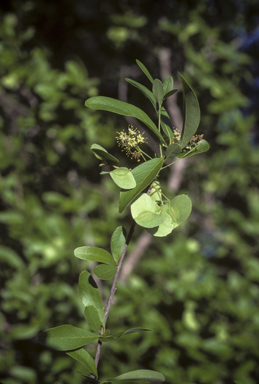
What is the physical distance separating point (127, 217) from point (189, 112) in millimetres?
1345

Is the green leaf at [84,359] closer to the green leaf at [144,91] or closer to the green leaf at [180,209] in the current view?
the green leaf at [180,209]

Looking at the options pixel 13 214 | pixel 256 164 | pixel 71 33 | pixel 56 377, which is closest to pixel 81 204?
pixel 13 214

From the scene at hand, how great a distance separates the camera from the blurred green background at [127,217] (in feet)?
3.65

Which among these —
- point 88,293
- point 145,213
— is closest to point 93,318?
point 88,293

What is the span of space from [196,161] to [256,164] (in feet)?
0.96

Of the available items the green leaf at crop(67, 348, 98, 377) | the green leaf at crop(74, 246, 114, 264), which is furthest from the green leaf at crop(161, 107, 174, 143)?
the green leaf at crop(67, 348, 98, 377)

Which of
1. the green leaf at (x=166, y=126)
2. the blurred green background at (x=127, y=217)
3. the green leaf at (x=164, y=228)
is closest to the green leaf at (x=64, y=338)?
the green leaf at (x=164, y=228)

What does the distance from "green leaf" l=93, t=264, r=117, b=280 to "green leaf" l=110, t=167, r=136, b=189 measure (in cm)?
9

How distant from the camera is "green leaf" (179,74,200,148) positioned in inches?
10.5

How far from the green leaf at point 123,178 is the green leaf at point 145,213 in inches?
1.0

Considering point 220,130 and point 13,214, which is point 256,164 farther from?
point 13,214

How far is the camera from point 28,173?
55.0 inches

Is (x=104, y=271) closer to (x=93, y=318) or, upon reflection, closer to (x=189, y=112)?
(x=93, y=318)

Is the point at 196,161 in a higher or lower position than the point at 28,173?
higher
